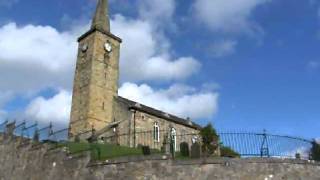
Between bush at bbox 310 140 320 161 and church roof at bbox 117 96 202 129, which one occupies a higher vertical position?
church roof at bbox 117 96 202 129

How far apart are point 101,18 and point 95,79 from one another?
28.6 ft

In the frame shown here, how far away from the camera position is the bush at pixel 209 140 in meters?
→ 23.8

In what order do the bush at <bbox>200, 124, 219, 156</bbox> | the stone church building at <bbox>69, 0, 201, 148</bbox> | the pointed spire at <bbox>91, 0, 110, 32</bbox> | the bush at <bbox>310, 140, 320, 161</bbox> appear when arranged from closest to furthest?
the bush at <bbox>310, 140, 320, 161</bbox> < the bush at <bbox>200, 124, 219, 156</bbox> < the stone church building at <bbox>69, 0, 201, 148</bbox> < the pointed spire at <bbox>91, 0, 110, 32</bbox>

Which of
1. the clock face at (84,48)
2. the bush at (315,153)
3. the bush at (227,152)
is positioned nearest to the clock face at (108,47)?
the clock face at (84,48)

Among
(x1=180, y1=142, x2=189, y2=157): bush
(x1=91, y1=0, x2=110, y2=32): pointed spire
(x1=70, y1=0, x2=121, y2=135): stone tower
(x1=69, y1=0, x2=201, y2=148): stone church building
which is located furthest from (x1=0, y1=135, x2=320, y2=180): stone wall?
(x1=91, y1=0, x2=110, y2=32): pointed spire

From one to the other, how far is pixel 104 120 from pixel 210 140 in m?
21.6

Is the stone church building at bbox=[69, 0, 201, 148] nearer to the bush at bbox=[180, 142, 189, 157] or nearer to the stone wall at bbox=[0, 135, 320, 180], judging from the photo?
the bush at bbox=[180, 142, 189, 157]

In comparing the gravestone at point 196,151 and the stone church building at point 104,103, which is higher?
the stone church building at point 104,103

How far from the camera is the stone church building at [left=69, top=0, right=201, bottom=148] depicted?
42.7m

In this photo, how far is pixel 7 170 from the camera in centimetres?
2975

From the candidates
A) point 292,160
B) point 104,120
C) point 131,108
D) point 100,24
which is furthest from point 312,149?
point 100,24

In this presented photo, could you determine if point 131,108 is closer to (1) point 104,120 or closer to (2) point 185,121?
(1) point 104,120

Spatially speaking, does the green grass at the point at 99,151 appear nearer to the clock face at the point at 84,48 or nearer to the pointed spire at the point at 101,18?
the clock face at the point at 84,48

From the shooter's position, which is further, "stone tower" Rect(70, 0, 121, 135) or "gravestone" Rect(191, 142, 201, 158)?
"stone tower" Rect(70, 0, 121, 135)
